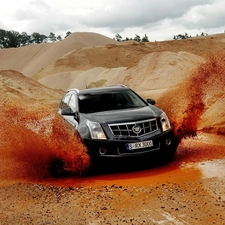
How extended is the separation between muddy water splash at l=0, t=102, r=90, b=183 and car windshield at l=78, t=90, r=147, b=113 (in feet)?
2.12

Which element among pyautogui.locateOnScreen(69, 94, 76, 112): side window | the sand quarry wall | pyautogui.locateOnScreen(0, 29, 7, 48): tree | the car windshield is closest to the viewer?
the car windshield

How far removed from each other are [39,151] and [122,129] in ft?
5.99

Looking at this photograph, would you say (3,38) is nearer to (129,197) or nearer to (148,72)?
(148,72)

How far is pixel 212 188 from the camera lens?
624 centimetres

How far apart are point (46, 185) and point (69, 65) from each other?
188 ft

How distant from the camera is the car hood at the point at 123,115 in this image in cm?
775

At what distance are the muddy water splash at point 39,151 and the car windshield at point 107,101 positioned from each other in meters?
0.65

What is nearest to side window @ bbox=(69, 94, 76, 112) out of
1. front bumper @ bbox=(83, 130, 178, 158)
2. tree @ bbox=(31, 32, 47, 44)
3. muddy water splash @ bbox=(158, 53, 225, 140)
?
front bumper @ bbox=(83, 130, 178, 158)

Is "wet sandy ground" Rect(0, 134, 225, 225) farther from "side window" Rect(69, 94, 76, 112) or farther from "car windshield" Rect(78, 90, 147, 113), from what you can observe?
"side window" Rect(69, 94, 76, 112)

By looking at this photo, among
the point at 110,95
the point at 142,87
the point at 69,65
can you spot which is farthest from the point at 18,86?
the point at 110,95

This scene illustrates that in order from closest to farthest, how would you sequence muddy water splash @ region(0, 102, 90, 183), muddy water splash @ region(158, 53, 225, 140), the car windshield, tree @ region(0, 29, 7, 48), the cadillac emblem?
the cadillac emblem, muddy water splash @ region(0, 102, 90, 183), the car windshield, muddy water splash @ region(158, 53, 225, 140), tree @ region(0, 29, 7, 48)

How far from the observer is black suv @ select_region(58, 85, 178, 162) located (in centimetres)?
755

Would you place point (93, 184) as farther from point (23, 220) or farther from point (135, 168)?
point (23, 220)

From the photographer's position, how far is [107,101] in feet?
→ 28.8
